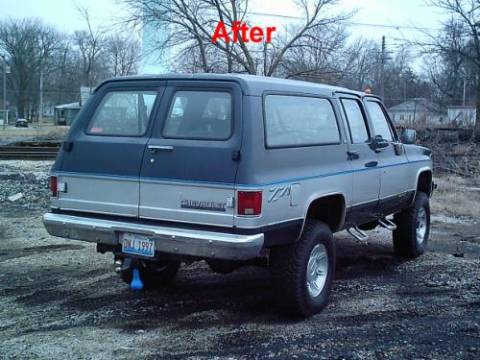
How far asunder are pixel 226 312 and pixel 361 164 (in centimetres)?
204

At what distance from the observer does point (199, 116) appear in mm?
4746

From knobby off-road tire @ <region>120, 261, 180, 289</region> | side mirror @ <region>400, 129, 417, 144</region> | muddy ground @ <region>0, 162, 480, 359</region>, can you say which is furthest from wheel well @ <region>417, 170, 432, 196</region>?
knobby off-road tire @ <region>120, 261, 180, 289</region>

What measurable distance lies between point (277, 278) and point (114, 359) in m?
1.51

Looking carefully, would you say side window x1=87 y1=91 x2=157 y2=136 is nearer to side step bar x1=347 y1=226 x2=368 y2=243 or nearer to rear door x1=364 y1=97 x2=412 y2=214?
side step bar x1=347 y1=226 x2=368 y2=243

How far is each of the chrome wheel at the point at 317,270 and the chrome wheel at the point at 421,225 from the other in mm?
2898

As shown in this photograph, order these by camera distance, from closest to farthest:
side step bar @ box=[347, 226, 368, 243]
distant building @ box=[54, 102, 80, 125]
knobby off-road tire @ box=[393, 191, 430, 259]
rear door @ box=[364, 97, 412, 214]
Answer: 1. side step bar @ box=[347, 226, 368, 243]
2. rear door @ box=[364, 97, 412, 214]
3. knobby off-road tire @ box=[393, 191, 430, 259]
4. distant building @ box=[54, 102, 80, 125]

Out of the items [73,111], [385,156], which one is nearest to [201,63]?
[385,156]

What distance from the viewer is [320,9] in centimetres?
→ 2922

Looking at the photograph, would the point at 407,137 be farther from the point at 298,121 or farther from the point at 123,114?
the point at 123,114

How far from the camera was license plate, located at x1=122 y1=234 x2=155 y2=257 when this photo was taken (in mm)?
4664

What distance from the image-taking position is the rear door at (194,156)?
445 centimetres

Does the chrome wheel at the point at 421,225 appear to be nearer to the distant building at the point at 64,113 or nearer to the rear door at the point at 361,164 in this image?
the rear door at the point at 361,164

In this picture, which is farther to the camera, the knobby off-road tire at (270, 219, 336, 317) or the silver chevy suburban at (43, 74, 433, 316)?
the knobby off-road tire at (270, 219, 336, 317)

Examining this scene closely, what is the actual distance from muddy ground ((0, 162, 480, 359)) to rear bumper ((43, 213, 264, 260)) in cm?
71
